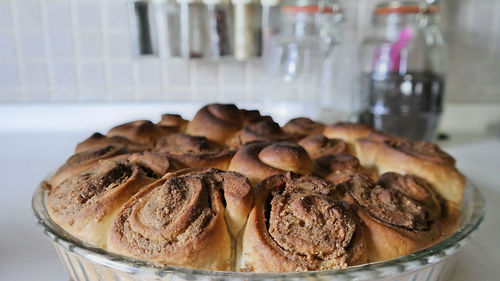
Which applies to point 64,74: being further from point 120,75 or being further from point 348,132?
point 348,132

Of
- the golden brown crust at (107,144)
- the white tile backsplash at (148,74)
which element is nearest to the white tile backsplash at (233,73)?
the white tile backsplash at (148,74)

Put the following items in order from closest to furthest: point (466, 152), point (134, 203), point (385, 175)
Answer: point (134, 203), point (385, 175), point (466, 152)

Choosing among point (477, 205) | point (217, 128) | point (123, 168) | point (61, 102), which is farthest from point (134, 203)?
point (61, 102)

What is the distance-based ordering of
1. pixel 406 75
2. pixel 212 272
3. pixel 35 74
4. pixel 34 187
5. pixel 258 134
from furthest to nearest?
pixel 35 74 < pixel 406 75 < pixel 34 187 < pixel 258 134 < pixel 212 272

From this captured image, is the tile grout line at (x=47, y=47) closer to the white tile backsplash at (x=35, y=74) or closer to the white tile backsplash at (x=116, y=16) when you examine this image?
the white tile backsplash at (x=35, y=74)

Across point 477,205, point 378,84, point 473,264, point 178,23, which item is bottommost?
point 473,264

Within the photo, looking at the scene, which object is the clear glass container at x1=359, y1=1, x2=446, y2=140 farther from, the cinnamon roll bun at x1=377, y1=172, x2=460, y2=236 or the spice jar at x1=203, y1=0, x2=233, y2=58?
the cinnamon roll bun at x1=377, y1=172, x2=460, y2=236

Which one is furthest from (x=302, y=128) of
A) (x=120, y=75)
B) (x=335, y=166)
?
(x=120, y=75)

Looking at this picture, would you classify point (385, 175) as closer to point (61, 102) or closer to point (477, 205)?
point (477, 205)
